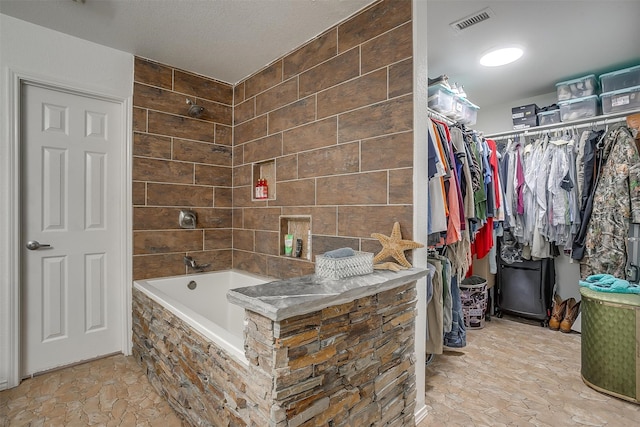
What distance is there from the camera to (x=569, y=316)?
306 centimetres

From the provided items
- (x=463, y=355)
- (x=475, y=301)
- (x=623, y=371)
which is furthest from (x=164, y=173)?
(x=623, y=371)

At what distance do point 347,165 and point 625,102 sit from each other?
2579 mm

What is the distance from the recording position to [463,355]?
8.38 ft

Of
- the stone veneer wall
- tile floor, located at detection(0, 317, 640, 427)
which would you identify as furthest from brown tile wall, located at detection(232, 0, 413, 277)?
tile floor, located at detection(0, 317, 640, 427)

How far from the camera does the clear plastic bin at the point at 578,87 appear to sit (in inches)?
114

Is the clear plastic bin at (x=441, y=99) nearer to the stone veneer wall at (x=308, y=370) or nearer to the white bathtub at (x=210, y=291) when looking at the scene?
the stone veneer wall at (x=308, y=370)

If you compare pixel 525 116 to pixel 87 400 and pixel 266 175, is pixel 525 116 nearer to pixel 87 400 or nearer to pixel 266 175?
pixel 266 175

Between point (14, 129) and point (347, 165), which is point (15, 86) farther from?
point (347, 165)

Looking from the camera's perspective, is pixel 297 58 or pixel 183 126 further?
pixel 183 126

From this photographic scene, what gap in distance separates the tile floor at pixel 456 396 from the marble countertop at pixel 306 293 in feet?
3.18

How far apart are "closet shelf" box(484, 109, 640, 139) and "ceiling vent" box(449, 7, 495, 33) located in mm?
1659

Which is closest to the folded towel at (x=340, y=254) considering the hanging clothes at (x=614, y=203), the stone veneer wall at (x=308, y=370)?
the stone veneer wall at (x=308, y=370)

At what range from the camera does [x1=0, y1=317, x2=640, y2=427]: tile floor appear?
178 centimetres

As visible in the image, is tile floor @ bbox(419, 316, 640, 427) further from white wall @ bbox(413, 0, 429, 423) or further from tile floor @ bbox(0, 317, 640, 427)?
white wall @ bbox(413, 0, 429, 423)
